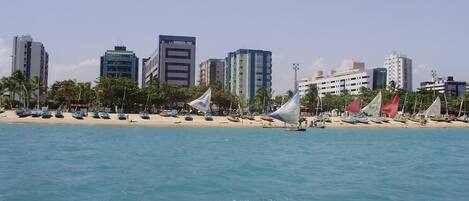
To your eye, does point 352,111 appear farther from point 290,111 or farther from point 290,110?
point 290,110

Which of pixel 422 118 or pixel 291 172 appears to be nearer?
pixel 291 172

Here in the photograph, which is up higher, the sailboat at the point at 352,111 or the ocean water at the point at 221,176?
the sailboat at the point at 352,111

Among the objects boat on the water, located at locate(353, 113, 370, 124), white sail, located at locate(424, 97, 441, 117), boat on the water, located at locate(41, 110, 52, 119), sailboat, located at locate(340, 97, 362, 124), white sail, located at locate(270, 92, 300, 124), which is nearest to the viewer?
white sail, located at locate(270, 92, 300, 124)

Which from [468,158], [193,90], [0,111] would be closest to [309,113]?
[193,90]

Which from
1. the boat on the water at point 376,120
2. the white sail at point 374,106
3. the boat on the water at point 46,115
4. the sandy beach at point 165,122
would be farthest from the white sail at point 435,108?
the boat on the water at point 46,115

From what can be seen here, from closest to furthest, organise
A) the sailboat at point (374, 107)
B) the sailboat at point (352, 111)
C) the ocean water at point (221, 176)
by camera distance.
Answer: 1. the ocean water at point (221, 176)
2. the sailboat at point (352, 111)
3. the sailboat at point (374, 107)

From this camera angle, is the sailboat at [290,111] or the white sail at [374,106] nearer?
the sailboat at [290,111]

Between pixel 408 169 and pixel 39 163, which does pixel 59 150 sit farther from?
pixel 408 169

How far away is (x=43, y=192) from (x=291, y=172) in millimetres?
16095

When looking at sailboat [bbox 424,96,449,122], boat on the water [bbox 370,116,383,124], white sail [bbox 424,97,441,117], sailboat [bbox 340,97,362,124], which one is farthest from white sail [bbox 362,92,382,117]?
sailboat [bbox 424,96,449,122]

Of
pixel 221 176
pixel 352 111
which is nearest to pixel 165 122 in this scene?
pixel 352 111

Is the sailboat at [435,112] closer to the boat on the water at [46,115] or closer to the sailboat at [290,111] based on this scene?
the sailboat at [290,111]

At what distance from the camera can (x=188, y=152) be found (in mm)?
50656

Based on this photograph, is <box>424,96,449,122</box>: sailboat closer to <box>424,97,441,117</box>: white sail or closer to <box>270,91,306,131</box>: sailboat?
<box>424,97,441,117</box>: white sail
